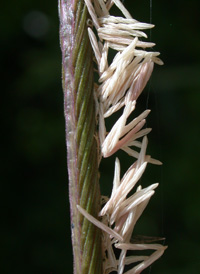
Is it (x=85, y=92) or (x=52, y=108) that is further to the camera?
(x=52, y=108)

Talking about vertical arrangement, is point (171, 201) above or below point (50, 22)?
→ below

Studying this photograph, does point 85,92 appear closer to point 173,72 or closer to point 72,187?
point 72,187

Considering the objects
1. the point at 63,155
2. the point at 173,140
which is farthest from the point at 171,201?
the point at 63,155

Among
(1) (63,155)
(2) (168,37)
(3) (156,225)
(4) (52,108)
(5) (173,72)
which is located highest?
(2) (168,37)
